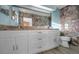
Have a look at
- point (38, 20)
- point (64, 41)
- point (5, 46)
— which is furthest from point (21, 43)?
point (64, 41)

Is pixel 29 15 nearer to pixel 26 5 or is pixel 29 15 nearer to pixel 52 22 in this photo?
pixel 26 5

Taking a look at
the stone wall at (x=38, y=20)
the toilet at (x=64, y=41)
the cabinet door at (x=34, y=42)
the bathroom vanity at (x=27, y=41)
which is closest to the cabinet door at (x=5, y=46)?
the bathroom vanity at (x=27, y=41)

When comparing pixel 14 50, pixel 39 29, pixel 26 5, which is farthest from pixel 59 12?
pixel 14 50

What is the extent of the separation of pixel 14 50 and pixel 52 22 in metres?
0.70

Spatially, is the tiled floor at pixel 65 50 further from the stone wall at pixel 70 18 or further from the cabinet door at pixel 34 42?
the stone wall at pixel 70 18

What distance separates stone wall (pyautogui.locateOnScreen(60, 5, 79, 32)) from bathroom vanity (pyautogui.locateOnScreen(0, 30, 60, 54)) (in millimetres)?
163

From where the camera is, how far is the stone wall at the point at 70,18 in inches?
63.8

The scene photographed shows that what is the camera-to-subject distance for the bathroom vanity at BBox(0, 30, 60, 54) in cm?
157

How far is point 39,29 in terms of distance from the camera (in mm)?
1652

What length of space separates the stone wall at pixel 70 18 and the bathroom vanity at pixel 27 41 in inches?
6.4

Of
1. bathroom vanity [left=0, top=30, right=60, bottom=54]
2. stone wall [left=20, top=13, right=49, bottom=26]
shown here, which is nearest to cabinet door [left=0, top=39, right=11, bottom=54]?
bathroom vanity [left=0, top=30, right=60, bottom=54]

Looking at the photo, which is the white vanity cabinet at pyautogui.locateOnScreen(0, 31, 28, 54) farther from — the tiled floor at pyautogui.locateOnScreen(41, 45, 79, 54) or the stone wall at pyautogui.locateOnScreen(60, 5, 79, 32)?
the stone wall at pyautogui.locateOnScreen(60, 5, 79, 32)

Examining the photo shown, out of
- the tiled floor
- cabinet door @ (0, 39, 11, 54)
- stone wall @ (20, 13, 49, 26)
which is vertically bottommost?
the tiled floor
